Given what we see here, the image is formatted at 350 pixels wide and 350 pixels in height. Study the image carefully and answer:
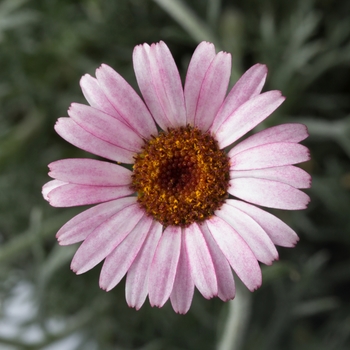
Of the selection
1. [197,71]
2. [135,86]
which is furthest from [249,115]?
[135,86]

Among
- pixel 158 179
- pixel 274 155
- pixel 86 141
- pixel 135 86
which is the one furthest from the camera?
pixel 135 86

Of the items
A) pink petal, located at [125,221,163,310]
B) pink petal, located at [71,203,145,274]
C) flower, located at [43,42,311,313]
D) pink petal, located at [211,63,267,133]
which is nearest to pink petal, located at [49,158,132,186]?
flower, located at [43,42,311,313]

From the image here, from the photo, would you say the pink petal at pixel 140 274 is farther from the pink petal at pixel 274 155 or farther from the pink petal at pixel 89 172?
the pink petal at pixel 274 155

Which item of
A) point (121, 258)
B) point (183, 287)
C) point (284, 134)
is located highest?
point (284, 134)

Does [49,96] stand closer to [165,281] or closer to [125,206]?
[125,206]

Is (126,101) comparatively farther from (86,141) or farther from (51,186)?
(51,186)

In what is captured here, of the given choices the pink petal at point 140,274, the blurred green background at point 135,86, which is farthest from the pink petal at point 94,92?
the blurred green background at point 135,86

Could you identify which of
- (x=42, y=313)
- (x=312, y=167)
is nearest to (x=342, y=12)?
(x=312, y=167)
